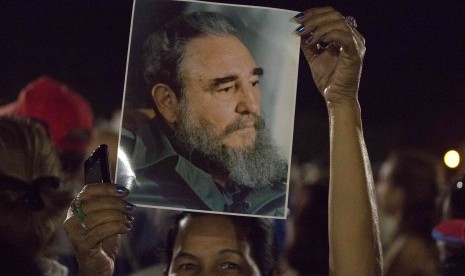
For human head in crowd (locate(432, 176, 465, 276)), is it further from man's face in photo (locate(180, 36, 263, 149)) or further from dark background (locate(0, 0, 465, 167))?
man's face in photo (locate(180, 36, 263, 149))

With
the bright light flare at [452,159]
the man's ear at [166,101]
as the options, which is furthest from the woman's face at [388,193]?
the man's ear at [166,101]

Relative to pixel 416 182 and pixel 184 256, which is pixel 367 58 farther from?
pixel 184 256

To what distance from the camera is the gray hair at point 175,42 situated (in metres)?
1.87

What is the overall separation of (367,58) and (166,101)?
1.15 m

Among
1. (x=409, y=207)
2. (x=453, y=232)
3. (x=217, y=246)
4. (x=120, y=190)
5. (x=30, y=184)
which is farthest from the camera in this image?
(x=409, y=207)

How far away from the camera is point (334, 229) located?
1.70 meters

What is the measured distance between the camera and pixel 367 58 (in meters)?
2.85

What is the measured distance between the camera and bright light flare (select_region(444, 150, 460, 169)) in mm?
2902

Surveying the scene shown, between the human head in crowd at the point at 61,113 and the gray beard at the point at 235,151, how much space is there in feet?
1.37

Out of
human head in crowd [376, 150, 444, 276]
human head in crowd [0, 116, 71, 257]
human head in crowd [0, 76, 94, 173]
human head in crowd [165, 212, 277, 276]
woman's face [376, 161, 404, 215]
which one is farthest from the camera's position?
woman's face [376, 161, 404, 215]

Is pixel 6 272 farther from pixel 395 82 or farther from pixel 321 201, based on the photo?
pixel 395 82

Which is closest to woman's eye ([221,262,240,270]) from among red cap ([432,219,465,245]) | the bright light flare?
red cap ([432,219,465,245])

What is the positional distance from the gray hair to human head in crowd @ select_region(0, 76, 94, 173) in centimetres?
41

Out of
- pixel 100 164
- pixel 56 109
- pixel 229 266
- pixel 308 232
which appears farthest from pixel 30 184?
pixel 308 232
